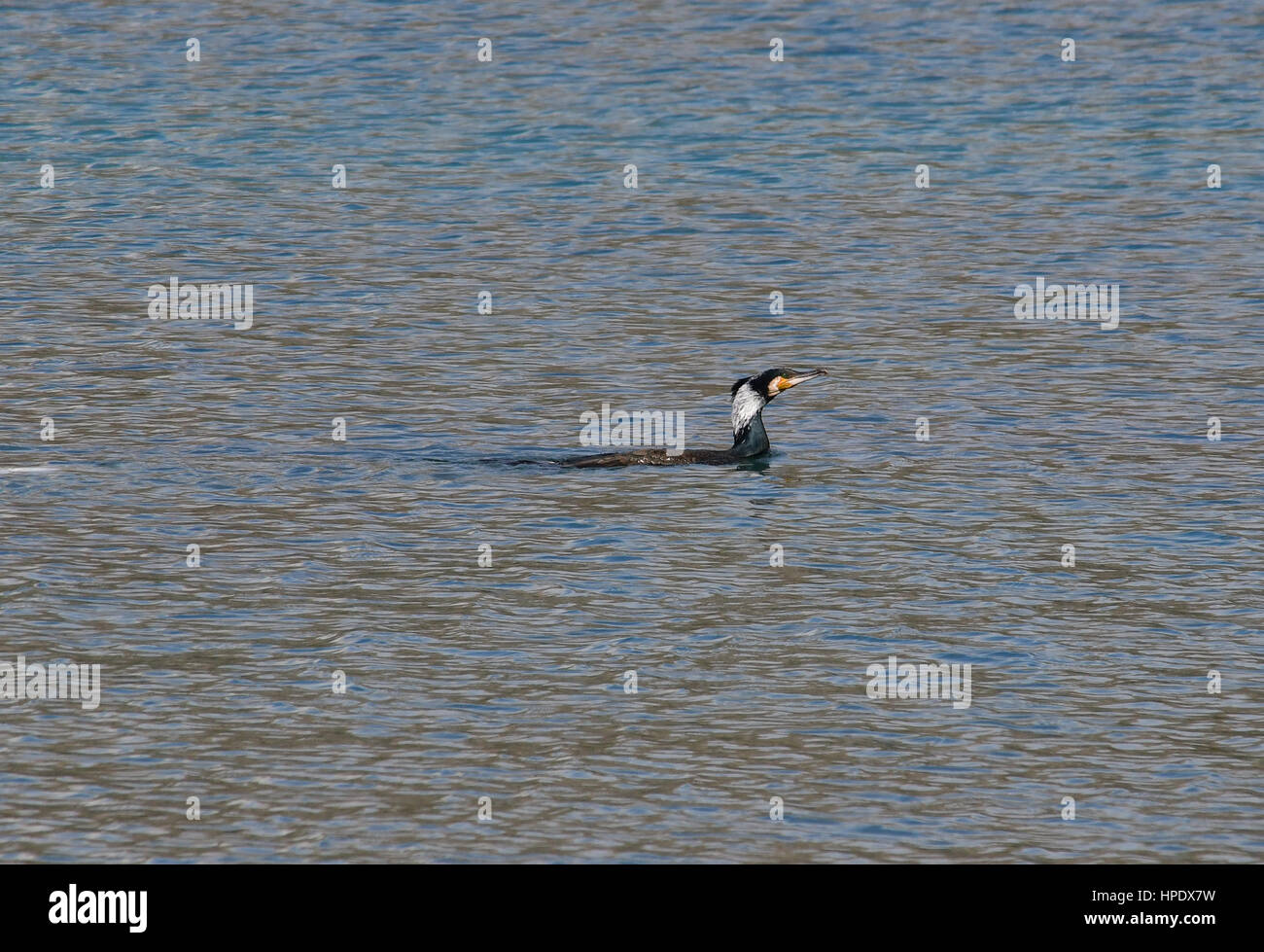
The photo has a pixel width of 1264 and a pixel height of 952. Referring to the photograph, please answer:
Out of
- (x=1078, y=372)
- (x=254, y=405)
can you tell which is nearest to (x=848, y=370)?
(x=1078, y=372)

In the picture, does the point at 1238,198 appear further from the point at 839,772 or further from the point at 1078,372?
the point at 839,772

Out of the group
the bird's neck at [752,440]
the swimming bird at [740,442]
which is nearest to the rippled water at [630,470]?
the swimming bird at [740,442]

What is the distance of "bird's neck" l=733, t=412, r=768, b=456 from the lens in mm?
19172

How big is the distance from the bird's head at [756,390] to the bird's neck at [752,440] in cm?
3

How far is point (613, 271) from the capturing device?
26.1 m

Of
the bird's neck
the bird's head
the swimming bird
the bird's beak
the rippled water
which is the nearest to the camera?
the rippled water

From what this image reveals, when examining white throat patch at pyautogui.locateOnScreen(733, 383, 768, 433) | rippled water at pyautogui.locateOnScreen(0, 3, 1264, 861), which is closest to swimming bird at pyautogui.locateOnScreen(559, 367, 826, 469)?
white throat patch at pyautogui.locateOnScreen(733, 383, 768, 433)

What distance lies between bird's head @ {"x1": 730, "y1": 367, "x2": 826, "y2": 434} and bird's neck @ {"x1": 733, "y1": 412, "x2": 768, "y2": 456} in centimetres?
3

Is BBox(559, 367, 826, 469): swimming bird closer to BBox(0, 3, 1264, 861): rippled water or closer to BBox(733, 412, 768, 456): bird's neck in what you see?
BBox(733, 412, 768, 456): bird's neck

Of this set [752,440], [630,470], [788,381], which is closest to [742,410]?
[752,440]

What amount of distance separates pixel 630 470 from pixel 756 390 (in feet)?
4.90

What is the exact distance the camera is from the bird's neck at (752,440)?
19.2m

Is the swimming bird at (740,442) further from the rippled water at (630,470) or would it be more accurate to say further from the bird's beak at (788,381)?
the rippled water at (630,470)

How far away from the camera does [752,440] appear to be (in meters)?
19.2
